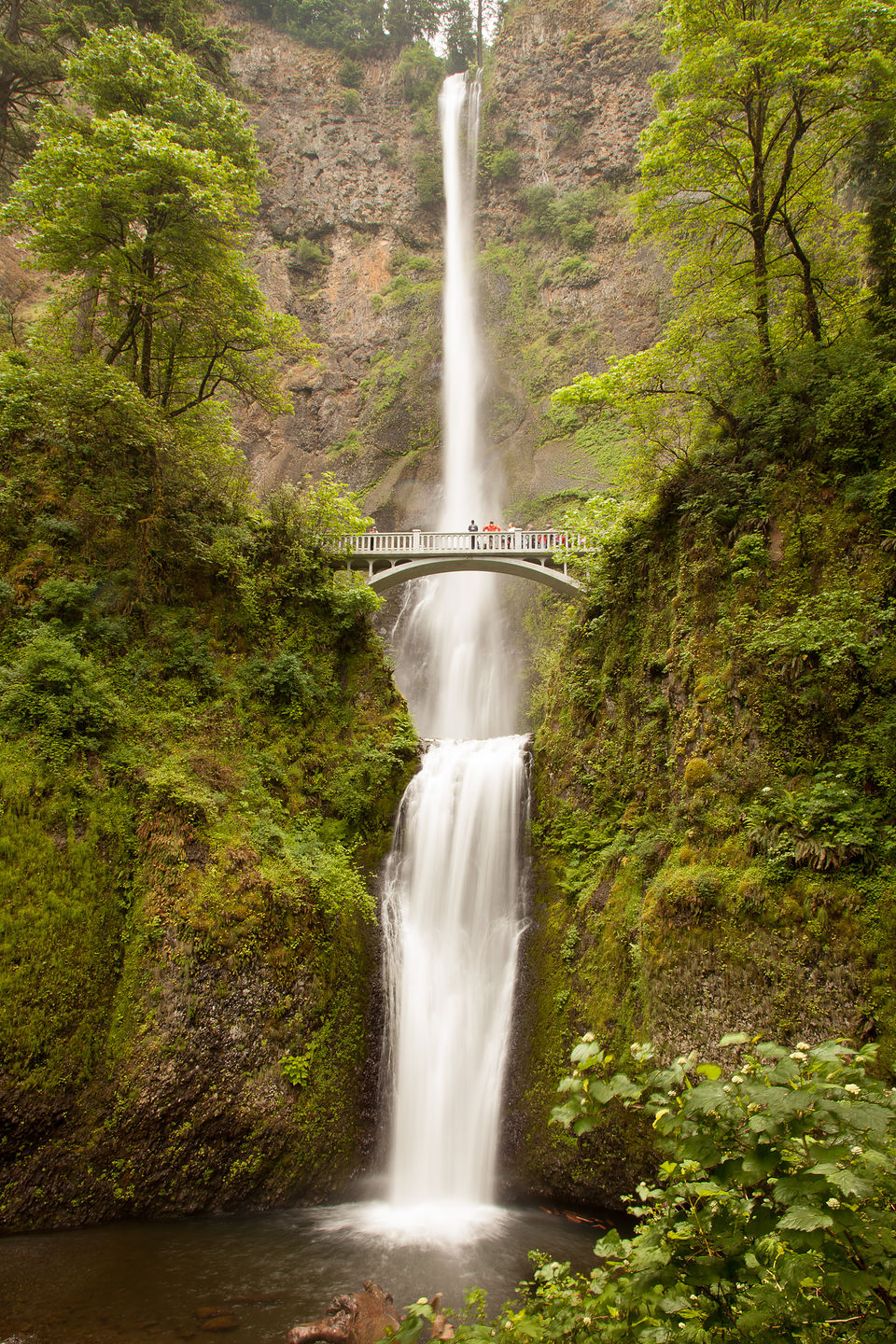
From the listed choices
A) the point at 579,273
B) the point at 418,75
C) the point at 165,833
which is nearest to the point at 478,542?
the point at 165,833

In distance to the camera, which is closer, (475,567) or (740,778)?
(740,778)

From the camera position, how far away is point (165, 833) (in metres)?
9.83

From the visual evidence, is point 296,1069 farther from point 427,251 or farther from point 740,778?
point 427,251

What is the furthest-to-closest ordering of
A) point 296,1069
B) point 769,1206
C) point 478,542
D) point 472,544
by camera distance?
1. point 478,542
2. point 472,544
3. point 296,1069
4. point 769,1206

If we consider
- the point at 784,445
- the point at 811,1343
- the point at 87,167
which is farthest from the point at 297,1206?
the point at 87,167

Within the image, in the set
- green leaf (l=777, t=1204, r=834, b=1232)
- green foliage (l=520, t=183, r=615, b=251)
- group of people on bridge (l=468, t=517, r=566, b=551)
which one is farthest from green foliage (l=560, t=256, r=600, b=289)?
green leaf (l=777, t=1204, r=834, b=1232)

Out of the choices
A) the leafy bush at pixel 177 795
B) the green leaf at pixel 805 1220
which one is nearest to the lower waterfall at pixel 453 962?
the leafy bush at pixel 177 795

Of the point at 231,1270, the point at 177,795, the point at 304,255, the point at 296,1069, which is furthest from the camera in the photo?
the point at 304,255

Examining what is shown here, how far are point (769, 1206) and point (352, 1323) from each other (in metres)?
5.79

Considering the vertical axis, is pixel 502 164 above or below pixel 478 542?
above

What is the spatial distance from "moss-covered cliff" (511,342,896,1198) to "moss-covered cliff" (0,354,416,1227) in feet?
11.3

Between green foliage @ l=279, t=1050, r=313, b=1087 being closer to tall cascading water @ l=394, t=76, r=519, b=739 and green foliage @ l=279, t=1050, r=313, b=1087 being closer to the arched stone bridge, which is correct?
the arched stone bridge

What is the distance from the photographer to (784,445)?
9992 millimetres

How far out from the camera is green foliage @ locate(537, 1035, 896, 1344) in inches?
81.7
